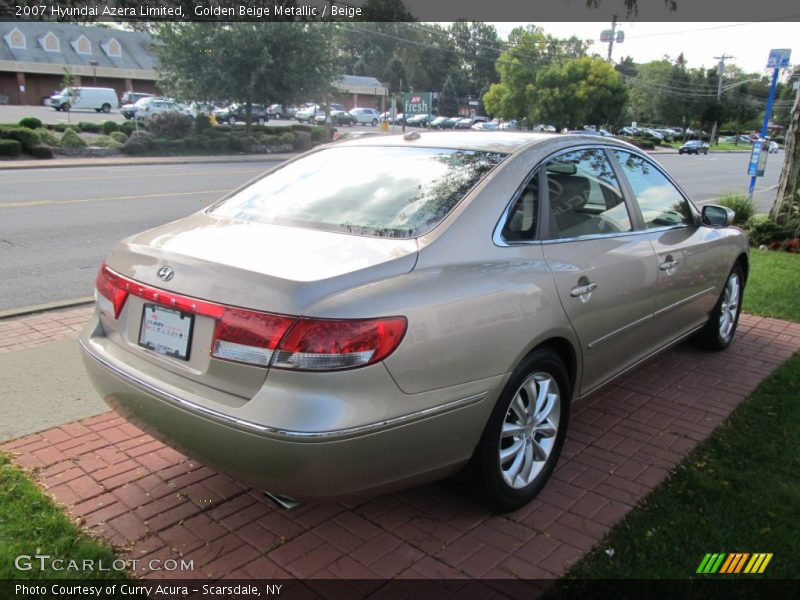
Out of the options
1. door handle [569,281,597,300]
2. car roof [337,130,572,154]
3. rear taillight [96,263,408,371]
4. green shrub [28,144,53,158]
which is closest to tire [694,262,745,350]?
car roof [337,130,572,154]

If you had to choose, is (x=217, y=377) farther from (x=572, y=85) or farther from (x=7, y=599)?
(x=572, y=85)

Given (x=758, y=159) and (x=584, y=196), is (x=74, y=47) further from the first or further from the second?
(x=584, y=196)

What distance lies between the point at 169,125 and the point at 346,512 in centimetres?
3049

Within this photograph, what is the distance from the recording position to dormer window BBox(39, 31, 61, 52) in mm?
61688

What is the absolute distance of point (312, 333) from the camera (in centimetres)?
232

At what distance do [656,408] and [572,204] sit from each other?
1.67 meters

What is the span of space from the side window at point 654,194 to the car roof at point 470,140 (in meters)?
0.46

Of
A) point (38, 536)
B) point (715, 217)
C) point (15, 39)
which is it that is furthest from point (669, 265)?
point (15, 39)

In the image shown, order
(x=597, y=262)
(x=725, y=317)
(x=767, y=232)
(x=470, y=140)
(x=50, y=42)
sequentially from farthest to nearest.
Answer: (x=50, y=42), (x=767, y=232), (x=725, y=317), (x=470, y=140), (x=597, y=262)

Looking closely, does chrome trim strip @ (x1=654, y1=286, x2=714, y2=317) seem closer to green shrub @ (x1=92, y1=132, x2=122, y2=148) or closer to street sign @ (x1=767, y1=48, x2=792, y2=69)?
street sign @ (x1=767, y1=48, x2=792, y2=69)

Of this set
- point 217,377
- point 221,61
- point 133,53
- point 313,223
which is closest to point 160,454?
point 217,377

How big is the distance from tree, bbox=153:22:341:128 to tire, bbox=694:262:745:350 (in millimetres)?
28691

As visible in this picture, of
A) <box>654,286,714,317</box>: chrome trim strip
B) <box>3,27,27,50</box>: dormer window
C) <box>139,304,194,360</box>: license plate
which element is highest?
<box>3,27,27,50</box>: dormer window

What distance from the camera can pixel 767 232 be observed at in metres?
10.3
